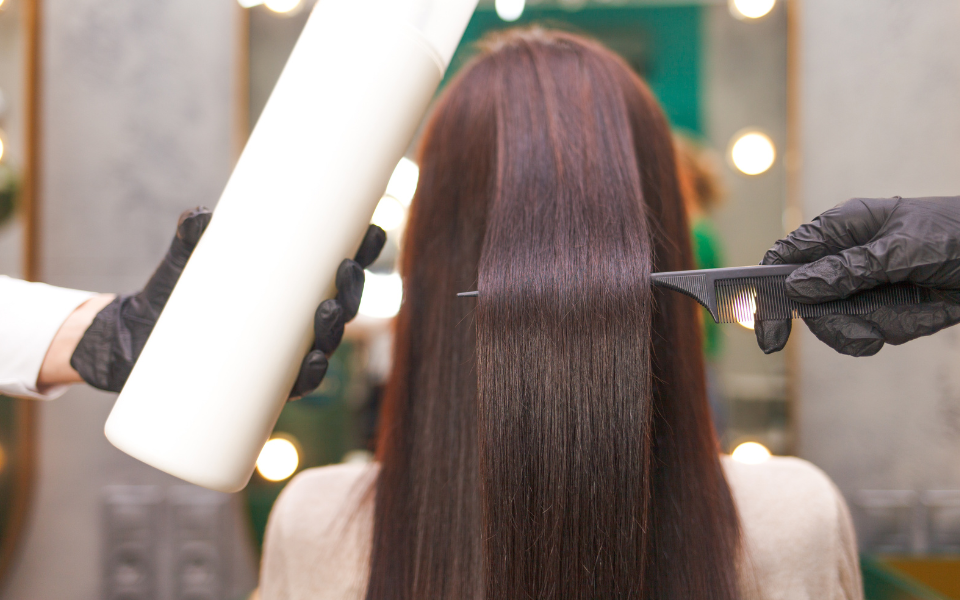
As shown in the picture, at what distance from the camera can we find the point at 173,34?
104 centimetres

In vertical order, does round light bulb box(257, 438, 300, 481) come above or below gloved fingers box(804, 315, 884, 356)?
below

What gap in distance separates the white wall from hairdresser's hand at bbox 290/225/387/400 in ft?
3.09

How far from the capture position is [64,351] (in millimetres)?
533

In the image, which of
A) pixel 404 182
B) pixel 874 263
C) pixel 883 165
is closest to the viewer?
pixel 874 263

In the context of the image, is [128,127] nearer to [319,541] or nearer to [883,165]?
[319,541]

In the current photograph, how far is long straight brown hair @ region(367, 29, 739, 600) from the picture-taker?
1.18 ft

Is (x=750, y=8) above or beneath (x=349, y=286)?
above

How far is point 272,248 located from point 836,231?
41cm

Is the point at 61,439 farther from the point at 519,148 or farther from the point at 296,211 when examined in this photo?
the point at 519,148

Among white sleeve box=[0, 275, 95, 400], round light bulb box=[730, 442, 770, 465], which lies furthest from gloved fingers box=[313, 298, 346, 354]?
round light bulb box=[730, 442, 770, 465]

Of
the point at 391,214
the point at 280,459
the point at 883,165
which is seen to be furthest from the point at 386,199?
the point at 883,165

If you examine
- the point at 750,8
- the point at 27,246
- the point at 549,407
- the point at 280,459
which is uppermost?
the point at 750,8

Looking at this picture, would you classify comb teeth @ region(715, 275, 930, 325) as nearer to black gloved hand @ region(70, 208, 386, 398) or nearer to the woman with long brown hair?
the woman with long brown hair

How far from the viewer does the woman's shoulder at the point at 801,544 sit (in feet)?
1.66
